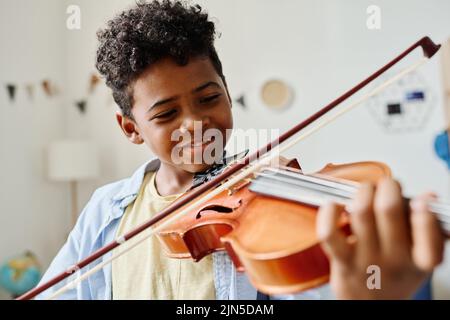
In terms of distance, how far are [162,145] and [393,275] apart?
329 mm

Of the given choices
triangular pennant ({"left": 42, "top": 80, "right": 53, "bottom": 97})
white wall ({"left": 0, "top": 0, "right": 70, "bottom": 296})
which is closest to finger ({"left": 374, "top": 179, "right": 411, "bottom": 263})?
white wall ({"left": 0, "top": 0, "right": 70, "bottom": 296})

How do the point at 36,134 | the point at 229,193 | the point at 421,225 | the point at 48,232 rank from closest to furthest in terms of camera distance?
the point at 421,225 < the point at 229,193 < the point at 48,232 < the point at 36,134

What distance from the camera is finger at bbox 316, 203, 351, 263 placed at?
314 mm

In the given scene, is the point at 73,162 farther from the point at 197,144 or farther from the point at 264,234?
the point at 264,234

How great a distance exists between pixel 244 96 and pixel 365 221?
50cm

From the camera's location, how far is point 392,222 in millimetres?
311

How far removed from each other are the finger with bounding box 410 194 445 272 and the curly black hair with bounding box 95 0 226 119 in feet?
1.09

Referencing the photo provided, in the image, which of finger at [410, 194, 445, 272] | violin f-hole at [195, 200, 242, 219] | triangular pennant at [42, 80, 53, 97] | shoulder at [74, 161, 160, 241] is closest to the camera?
finger at [410, 194, 445, 272]

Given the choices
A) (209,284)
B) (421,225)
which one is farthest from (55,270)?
(421,225)

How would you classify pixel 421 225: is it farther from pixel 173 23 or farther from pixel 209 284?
pixel 173 23

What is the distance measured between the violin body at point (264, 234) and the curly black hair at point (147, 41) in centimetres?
18

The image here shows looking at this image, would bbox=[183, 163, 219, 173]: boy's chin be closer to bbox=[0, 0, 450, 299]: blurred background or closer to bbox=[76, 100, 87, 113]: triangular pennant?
bbox=[0, 0, 450, 299]: blurred background

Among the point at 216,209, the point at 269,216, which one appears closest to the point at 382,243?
the point at 269,216
